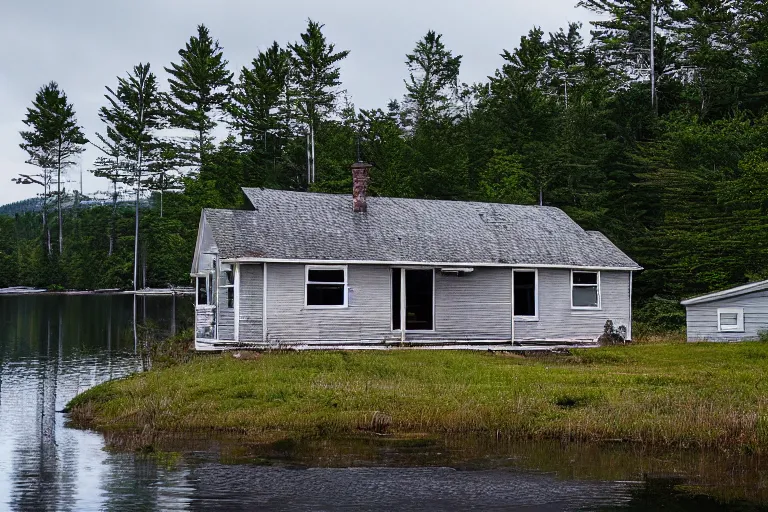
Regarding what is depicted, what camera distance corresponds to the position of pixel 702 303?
108 ft

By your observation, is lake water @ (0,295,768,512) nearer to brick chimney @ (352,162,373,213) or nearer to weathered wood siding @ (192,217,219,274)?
weathered wood siding @ (192,217,219,274)

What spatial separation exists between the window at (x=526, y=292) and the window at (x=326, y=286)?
21.9ft

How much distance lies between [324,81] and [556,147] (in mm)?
21399

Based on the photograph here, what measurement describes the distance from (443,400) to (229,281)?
12.8m

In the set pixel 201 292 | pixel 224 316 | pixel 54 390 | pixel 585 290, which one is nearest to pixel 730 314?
pixel 585 290

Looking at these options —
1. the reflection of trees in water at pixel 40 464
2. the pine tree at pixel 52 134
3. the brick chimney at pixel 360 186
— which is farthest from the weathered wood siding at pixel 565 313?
the pine tree at pixel 52 134

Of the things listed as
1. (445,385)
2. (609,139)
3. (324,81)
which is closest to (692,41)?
(609,139)

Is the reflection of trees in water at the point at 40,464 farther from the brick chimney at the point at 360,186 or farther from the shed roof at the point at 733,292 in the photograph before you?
the shed roof at the point at 733,292

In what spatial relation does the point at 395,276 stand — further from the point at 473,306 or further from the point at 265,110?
the point at 265,110

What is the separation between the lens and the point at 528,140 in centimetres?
6650

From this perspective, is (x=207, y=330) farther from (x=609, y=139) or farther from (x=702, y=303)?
(x=609, y=139)

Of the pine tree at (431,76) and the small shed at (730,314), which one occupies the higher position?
the pine tree at (431,76)

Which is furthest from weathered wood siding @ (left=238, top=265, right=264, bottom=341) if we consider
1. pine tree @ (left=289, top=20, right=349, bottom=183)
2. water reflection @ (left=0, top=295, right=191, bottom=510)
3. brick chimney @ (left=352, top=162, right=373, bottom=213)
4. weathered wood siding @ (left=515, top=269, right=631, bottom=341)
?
pine tree @ (left=289, top=20, right=349, bottom=183)

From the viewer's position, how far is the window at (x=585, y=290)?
1371 inches
